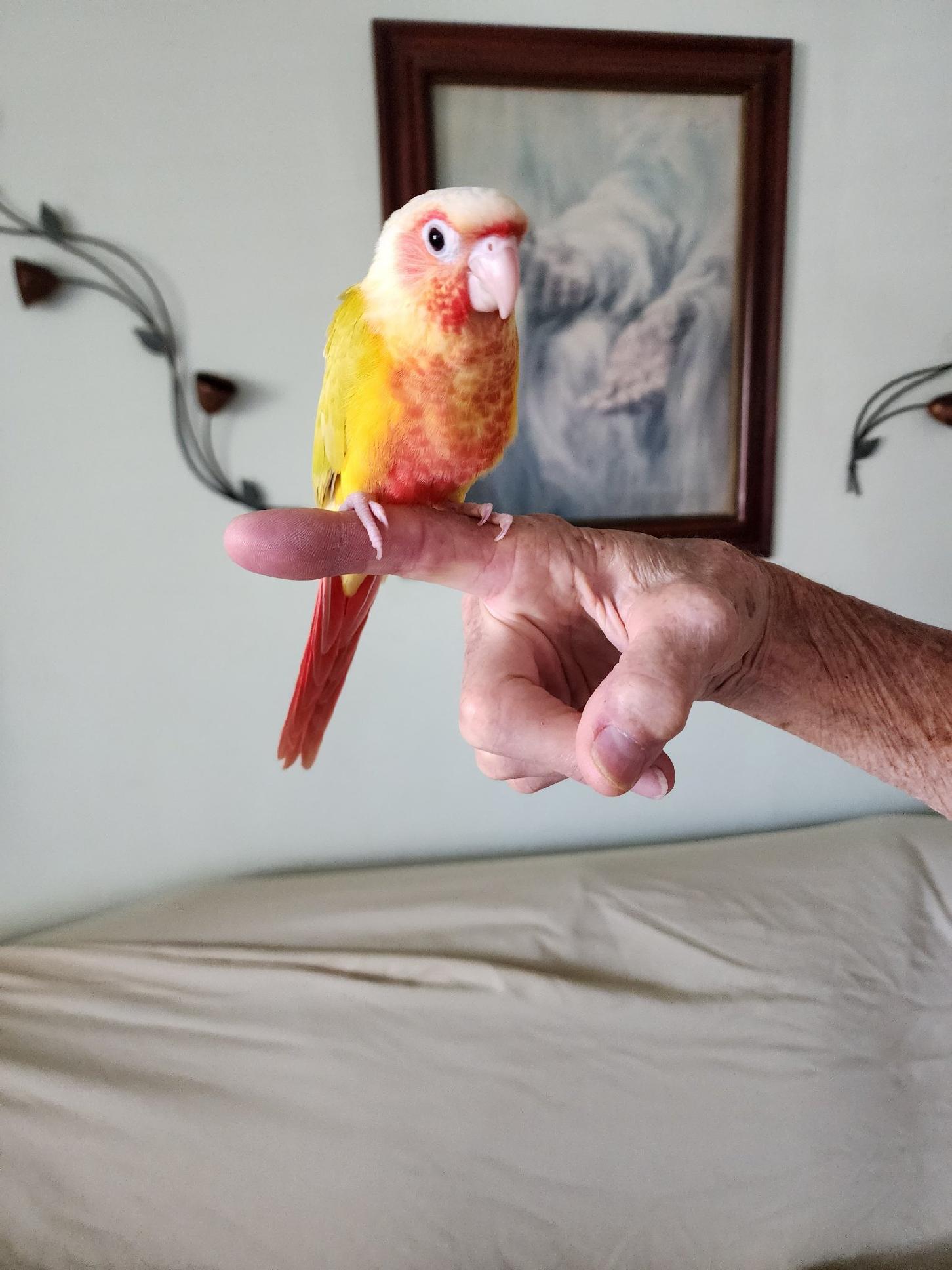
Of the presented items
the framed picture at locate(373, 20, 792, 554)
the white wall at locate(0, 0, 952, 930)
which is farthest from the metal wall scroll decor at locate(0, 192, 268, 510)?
the framed picture at locate(373, 20, 792, 554)

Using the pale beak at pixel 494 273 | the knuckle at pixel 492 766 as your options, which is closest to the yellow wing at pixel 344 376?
the pale beak at pixel 494 273

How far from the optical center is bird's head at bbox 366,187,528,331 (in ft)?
2.11

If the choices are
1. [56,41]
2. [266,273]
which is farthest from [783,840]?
[56,41]

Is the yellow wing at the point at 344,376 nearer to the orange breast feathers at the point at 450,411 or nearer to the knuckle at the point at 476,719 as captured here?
the orange breast feathers at the point at 450,411

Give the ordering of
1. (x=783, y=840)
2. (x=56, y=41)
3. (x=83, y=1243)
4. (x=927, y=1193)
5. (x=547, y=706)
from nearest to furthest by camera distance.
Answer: (x=547, y=706)
(x=83, y=1243)
(x=927, y=1193)
(x=56, y=41)
(x=783, y=840)

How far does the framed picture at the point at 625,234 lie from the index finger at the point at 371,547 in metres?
0.78

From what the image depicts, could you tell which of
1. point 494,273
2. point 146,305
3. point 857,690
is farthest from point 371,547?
point 146,305

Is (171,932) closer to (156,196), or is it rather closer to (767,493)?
(156,196)

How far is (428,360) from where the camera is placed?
0.68m

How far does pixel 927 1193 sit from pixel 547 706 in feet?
3.44

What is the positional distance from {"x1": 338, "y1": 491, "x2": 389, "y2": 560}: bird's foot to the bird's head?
7.2 inches

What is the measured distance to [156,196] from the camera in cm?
127

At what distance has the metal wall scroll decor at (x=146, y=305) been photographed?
1245 millimetres

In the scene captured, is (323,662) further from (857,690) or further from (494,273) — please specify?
(857,690)
